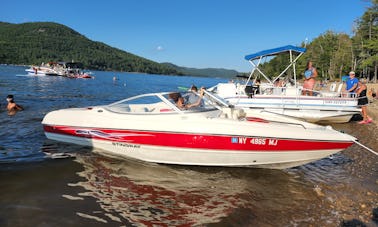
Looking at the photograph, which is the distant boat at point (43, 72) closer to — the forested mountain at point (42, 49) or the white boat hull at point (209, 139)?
the white boat hull at point (209, 139)

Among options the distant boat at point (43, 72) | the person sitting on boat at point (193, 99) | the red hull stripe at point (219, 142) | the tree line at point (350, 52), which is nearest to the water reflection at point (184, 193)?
the red hull stripe at point (219, 142)

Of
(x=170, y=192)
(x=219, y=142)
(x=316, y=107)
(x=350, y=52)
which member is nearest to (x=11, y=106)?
(x=170, y=192)

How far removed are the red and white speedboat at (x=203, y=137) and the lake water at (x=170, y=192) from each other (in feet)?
1.45

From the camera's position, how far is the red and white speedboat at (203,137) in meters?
6.25

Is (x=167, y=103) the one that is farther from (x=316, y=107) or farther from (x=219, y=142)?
(x=316, y=107)

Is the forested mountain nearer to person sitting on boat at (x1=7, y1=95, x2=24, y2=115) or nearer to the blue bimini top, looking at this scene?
Answer: person sitting on boat at (x1=7, y1=95, x2=24, y2=115)

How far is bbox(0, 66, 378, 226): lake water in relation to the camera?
192 inches

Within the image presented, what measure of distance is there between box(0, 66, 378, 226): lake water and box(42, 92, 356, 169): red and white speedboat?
0.44m

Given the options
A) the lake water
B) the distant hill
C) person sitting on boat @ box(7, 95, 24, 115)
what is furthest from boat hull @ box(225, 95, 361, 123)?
the distant hill

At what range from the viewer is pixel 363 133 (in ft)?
39.8

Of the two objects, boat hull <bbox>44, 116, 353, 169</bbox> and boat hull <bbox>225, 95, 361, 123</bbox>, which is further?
boat hull <bbox>225, 95, 361, 123</bbox>

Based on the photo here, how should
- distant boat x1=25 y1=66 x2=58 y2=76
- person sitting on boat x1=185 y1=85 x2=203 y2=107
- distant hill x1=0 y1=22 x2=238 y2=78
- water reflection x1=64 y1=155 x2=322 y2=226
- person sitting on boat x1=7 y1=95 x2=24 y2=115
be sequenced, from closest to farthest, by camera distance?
water reflection x1=64 y1=155 x2=322 y2=226 < person sitting on boat x1=185 y1=85 x2=203 y2=107 < person sitting on boat x1=7 y1=95 x2=24 y2=115 < distant boat x1=25 y1=66 x2=58 y2=76 < distant hill x1=0 y1=22 x2=238 y2=78

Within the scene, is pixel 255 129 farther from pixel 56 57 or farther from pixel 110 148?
pixel 56 57

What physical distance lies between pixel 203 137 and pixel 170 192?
1353 mm
